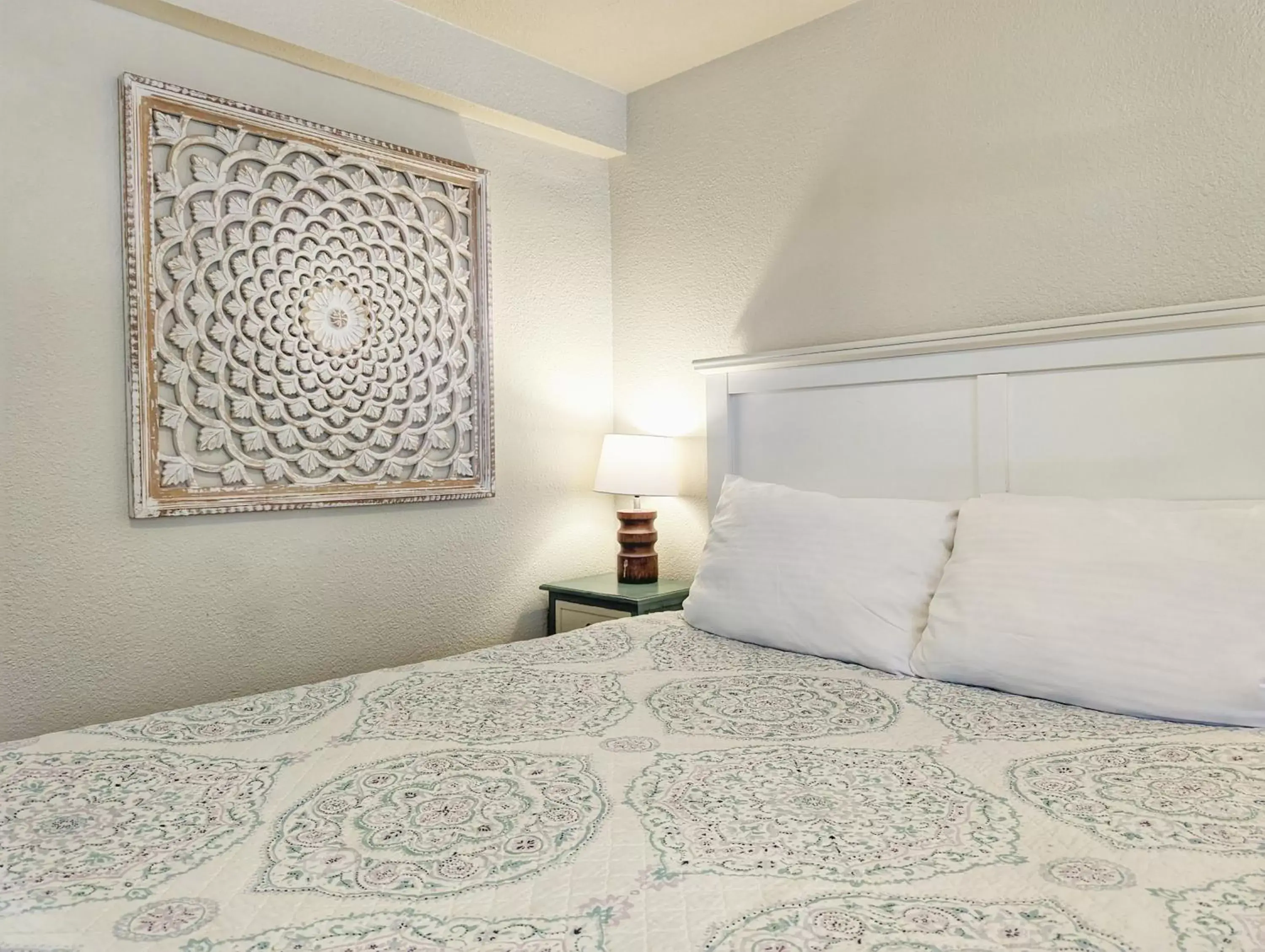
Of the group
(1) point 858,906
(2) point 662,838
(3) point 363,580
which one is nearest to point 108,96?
(3) point 363,580

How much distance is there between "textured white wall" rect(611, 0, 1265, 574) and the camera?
76.6 inches

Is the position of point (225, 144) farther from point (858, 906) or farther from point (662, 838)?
point (858, 906)

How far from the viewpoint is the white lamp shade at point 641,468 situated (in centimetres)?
284

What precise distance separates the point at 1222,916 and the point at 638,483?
6.89 ft

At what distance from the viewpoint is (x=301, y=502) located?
2385 millimetres

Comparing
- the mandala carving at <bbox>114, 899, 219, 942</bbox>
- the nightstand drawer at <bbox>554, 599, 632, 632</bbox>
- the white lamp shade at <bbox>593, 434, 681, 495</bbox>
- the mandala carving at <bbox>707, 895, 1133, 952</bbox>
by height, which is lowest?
the nightstand drawer at <bbox>554, 599, 632, 632</bbox>

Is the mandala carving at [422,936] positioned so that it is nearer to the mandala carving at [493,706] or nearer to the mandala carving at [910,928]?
the mandala carving at [910,928]

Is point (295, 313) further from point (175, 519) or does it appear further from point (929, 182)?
point (929, 182)

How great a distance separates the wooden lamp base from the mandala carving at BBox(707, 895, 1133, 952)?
6.62 ft

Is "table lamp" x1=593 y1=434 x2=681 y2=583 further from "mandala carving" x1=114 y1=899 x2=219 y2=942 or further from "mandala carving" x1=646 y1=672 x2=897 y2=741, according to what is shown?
"mandala carving" x1=114 y1=899 x2=219 y2=942

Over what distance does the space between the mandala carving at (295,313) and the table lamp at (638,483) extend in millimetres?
403

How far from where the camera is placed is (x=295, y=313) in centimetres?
236

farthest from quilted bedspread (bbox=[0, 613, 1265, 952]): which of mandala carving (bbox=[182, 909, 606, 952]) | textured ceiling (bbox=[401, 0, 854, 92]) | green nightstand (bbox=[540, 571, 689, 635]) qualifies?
textured ceiling (bbox=[401, 0, 854, 92])

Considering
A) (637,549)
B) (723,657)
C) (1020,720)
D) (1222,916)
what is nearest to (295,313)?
(637,549)
